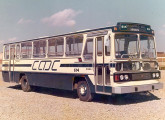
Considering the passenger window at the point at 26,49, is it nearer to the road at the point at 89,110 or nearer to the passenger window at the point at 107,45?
the road at the point at 89,110

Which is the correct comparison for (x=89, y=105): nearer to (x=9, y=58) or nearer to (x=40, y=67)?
(x=40, y=67)

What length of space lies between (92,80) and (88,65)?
628mm

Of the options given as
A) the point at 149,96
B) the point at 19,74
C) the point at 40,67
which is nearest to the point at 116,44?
the point at 149,96

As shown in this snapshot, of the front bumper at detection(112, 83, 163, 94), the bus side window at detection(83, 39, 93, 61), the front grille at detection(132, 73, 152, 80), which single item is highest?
the bus side window at detection(83, 39, 93, 61)

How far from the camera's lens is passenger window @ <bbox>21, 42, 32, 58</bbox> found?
1394cm

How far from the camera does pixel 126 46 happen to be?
998cm

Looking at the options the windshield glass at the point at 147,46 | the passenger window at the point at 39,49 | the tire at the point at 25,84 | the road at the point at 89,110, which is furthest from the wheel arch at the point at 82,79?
the tire at the point at 25,84

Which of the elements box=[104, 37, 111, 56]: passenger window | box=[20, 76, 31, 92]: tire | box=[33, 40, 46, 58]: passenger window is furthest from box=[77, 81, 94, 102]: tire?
box=[20, 76, 31, 92]: tire

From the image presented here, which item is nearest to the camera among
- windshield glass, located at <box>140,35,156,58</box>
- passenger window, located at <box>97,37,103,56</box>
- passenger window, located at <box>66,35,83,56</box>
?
passenger window, located at <box>97,37,103,56</box>

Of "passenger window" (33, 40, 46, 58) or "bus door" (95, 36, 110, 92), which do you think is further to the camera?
"passenger window" (33, 40, 46, 58)

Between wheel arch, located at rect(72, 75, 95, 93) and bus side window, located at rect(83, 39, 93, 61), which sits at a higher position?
bus side window, located at rect(83, 39, 93, 61)

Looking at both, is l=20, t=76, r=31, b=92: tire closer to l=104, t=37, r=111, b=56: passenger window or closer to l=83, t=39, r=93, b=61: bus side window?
l=83, t=39, r=93, b=61: bus side window

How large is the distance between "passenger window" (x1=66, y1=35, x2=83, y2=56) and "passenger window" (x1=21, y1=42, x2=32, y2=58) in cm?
333

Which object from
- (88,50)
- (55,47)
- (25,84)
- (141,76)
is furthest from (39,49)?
(141,76)
